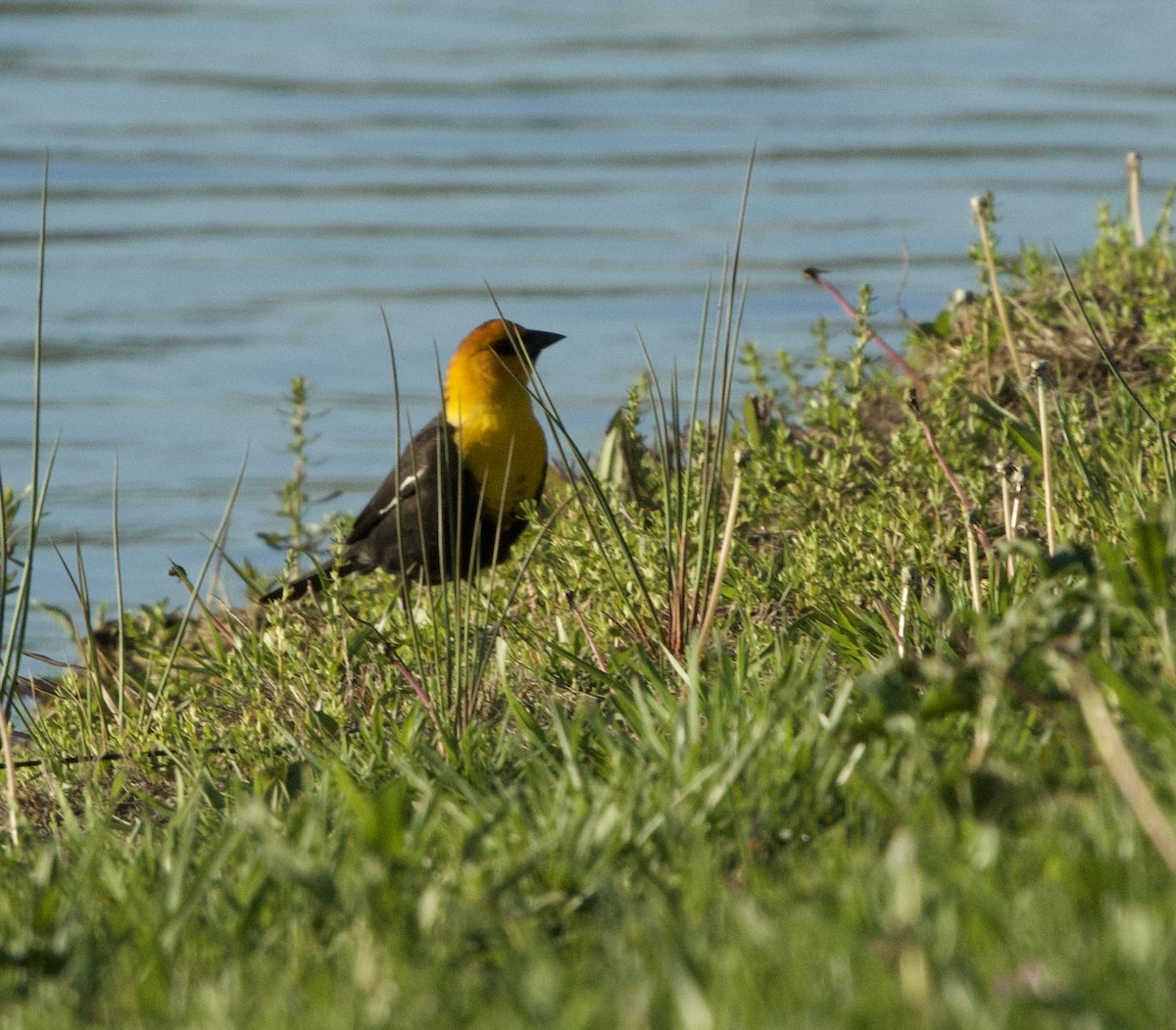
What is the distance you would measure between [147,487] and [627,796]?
20.3 feet

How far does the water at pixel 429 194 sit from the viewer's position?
382 inches

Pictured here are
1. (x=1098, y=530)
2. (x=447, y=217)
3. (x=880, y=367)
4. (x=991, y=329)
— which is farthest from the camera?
(x=447, y=217)

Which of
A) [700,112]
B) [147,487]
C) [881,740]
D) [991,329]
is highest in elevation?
[700,112]

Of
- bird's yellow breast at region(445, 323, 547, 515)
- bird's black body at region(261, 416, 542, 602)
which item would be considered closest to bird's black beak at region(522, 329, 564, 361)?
bird's yellow breast at region(445, 323, 547, 515)

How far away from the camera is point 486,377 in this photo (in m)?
6.32

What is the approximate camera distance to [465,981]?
2387 millimetres

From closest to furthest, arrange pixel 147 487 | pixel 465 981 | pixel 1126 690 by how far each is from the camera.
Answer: pixel 465 981 → pixel 1126 690 → pixel 147 487

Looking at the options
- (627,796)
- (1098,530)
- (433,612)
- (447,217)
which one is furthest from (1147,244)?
(447,217)

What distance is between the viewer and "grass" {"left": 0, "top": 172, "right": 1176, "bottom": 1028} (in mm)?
2271

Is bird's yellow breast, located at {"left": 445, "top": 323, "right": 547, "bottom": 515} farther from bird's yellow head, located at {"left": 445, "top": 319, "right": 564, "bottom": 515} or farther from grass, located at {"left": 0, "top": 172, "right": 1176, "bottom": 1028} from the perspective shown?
grass, located at {"left": 0, "top": 172, "right": 1176, "bottom": 1028}

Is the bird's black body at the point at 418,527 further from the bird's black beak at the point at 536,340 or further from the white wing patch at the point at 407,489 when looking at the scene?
the bird's black beak at the point at 536,340

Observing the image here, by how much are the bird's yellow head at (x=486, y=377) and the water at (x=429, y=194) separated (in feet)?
2.37

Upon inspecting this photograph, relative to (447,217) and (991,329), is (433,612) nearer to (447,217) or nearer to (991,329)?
(991,329)

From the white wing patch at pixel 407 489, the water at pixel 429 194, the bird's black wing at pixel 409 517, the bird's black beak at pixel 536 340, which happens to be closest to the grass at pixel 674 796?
the bird's black wing at pixel 409 517
